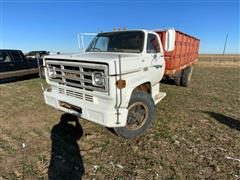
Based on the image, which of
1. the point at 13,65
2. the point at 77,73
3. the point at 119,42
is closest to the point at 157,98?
the point at 119,42

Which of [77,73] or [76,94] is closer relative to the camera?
[77,73]

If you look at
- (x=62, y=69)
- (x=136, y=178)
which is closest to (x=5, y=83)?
(x=62, y=69)

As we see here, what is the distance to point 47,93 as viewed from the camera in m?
3.72

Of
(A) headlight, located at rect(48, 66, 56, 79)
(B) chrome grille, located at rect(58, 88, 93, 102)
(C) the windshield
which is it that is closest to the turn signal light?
(B) chrome grille, located at rect(58, 88, 93, 102)

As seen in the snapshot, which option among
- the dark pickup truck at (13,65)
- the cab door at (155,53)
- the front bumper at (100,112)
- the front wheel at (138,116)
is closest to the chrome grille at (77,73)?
the front bumper at (100,112)

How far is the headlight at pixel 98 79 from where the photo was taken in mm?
2797

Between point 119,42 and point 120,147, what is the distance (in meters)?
2.65

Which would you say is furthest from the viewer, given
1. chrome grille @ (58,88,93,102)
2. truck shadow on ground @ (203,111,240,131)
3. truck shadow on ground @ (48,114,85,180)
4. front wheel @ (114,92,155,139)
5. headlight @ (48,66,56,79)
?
truck shadow on ground @ (203,111,240,131)

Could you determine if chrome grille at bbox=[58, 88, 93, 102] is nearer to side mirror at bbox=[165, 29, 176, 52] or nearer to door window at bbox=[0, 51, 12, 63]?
side mirror at bbox=[165, 29, 176, 52]

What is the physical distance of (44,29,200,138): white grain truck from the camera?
2789 millimetres

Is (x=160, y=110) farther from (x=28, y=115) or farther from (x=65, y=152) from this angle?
(x=28, y=115)

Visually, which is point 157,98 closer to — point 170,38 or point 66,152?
point 170,38

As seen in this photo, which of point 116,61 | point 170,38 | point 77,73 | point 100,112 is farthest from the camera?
point 170,38

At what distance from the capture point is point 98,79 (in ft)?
9.35
